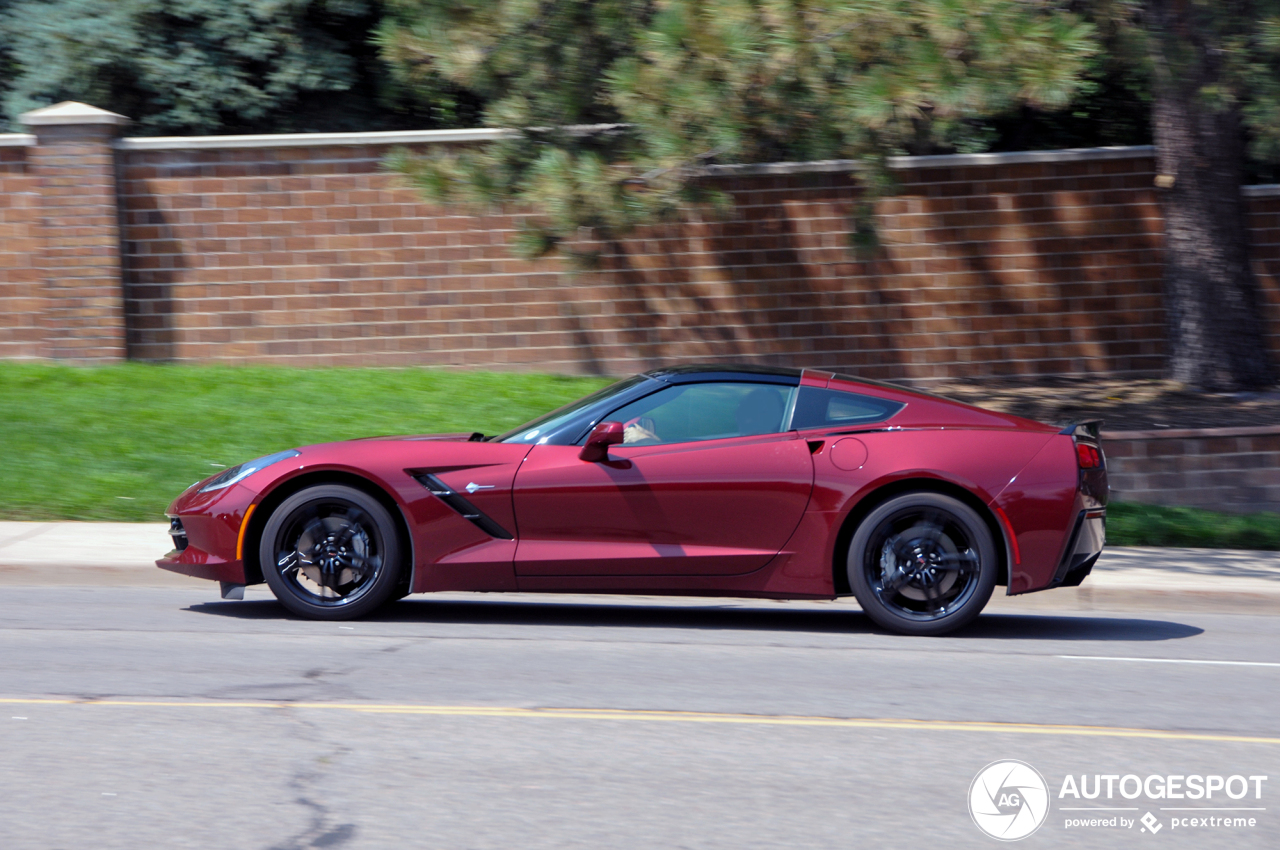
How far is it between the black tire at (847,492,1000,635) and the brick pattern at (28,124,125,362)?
10232 millimetres

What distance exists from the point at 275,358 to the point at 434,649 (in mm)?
8922

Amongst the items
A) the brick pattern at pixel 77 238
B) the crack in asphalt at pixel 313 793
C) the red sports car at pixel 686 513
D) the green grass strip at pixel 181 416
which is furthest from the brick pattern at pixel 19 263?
the crack in asphalt at pixel 313 793

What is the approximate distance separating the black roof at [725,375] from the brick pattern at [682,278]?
24.7ft

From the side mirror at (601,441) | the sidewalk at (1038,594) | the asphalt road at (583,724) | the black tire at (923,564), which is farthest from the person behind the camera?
the sidewalk at (1038,594)

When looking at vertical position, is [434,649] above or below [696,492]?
below

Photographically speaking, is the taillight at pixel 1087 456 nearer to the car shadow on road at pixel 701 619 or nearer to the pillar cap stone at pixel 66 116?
the car shadow on road at pixel 701 619

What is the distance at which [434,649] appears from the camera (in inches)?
246

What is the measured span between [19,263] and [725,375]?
1025 centimetres

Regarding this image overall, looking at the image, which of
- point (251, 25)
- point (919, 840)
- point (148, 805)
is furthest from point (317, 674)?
point (251, 25)

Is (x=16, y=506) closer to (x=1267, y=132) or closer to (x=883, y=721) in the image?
(x=883, y=721)

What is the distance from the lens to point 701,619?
7426 mm

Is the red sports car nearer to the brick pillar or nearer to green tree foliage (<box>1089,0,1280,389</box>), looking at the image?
green tree foliage (<box>1089,0,1280,389</box>)

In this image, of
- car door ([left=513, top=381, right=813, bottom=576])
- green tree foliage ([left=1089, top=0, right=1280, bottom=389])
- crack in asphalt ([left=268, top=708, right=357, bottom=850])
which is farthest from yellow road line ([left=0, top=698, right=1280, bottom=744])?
green tree foliage ([left=1089, top=0, right=1280, bottom=389])

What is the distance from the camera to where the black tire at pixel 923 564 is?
6.58 meters
